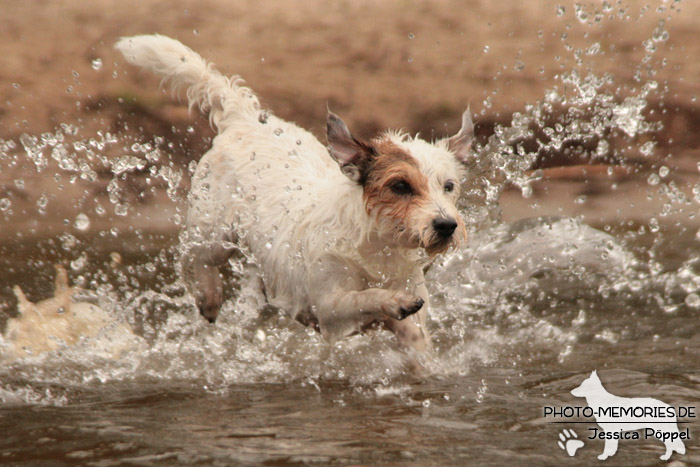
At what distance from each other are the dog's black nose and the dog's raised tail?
215 centimetres

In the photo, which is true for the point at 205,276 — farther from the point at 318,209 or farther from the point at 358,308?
the point at 358,308

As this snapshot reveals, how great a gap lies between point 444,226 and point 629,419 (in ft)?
3.62

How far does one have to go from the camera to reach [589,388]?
164 inches

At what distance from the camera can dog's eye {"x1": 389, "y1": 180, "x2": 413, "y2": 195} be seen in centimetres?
424

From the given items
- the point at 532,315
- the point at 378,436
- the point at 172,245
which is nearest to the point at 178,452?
the point at 378,436

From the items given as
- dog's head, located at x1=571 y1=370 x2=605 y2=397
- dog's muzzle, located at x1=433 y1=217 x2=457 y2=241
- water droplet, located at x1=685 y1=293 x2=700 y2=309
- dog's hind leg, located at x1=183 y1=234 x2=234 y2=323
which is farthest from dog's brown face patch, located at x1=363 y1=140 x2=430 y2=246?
water droplet, located at x1=685 y1=293 x2=700 y2=309

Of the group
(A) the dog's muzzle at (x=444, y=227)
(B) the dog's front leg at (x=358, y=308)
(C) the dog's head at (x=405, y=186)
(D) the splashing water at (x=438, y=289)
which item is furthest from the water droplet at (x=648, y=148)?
(A) the dog's muzzle at (x=444, y=227)

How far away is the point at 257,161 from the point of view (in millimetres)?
5379

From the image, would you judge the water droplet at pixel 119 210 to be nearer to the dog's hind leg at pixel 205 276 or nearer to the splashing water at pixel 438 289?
the splashing water at pixel 438 289

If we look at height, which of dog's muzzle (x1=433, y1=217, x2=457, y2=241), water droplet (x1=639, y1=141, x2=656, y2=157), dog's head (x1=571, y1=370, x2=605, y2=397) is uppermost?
water droplet (x1=639, y1=141, x2=656, y2=157)

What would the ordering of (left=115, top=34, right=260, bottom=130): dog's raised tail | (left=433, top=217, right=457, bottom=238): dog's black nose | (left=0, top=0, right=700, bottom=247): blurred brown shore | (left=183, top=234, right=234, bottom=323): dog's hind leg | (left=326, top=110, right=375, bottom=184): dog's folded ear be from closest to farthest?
1. (left=433, top=217, right=457, bottom=238): dog's black nose
2. (left=326, top=110, right=375, bottom=184): dog's folded ear
3. (left=183, top=234, right=234, bottom=323): dog's hind leg
4. (left=115, top=34, right=260, bottom=130): dog's raised tail
5. (left=0, top=0, right=700, bottom=247): blurred brown shore

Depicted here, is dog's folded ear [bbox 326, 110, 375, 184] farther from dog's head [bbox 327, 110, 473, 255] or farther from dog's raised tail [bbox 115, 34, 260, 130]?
dog's raised tail [bbox 115, 34, 260, 130]

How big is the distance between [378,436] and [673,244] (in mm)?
4553

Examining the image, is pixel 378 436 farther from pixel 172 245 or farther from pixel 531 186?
pixel 531 186
